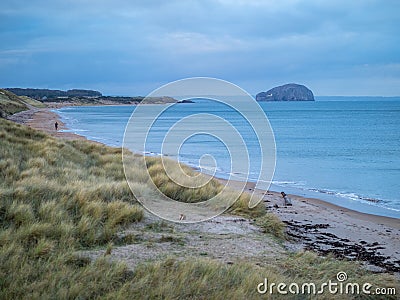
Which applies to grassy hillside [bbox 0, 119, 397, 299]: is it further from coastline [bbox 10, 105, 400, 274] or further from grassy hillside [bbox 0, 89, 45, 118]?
grassy hillside [bbox 0, 89, 45, 118]

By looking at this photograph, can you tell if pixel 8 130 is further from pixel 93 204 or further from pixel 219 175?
pixel 93 204

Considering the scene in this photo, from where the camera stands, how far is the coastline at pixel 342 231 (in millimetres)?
7926

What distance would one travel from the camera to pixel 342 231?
998cm

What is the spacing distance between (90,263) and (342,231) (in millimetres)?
6723

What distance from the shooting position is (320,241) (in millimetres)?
8742

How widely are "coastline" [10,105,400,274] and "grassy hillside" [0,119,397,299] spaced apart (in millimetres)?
1029

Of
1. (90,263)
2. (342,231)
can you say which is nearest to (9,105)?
(342,231)

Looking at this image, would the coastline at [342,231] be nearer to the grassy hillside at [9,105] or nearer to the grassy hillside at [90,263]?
the grassy hillside at [90,263]

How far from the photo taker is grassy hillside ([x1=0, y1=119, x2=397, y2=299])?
15.3 feet

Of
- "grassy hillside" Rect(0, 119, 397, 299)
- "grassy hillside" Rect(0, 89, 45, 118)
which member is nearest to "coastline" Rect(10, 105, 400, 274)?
"grassy hillside" Rect(0, 119, 397, 299)

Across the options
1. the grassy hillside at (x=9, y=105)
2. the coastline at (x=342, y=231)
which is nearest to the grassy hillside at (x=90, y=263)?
the coastline at (x=342, y=231)

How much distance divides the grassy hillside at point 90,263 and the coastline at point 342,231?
3.38 feet

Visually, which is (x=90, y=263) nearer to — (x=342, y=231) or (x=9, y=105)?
(x=342, y=231)

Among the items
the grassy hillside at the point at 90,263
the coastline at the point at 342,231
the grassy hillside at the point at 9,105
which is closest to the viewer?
the grassy hillside at the point at 90,263
